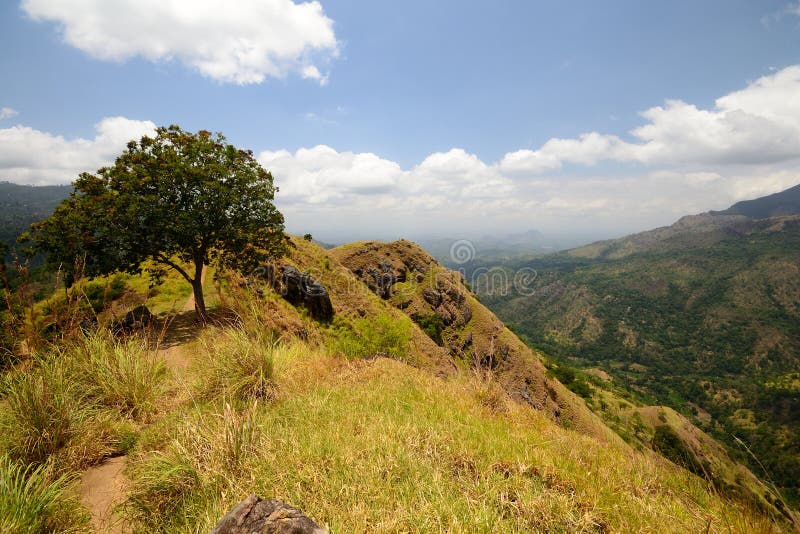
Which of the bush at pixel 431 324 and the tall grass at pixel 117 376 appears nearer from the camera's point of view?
the tall grass at pixel 117 376

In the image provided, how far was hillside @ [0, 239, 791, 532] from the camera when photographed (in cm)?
380

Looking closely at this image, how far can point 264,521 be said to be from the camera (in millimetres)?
2963

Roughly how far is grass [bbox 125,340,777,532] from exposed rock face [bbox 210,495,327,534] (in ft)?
2.06

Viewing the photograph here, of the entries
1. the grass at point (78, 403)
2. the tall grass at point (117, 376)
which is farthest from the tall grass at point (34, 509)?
the tall grass at point (117, 376)

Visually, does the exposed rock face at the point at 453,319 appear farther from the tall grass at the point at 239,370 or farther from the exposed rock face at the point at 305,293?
the tall grass at the point at 239,370

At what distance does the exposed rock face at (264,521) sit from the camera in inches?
114

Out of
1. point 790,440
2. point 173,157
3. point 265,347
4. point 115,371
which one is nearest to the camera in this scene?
point 115,371

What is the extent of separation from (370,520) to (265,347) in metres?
4.87

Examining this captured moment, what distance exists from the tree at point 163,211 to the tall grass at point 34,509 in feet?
35.2

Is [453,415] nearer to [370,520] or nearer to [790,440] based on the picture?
[370,520]

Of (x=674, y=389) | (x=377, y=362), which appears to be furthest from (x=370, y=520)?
(x=674, y=389)

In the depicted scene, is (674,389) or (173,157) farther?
(674,389)

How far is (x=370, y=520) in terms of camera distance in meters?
3.63

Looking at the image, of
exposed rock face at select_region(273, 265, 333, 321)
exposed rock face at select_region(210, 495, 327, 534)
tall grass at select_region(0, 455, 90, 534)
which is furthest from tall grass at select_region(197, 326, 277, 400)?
exposed rock face at select_region(273, 265, 333, 321)
